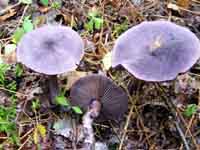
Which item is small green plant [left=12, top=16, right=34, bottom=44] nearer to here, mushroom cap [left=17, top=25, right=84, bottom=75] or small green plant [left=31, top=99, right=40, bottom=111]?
mushroom cap [left=17, top=25, right=84, bottom=75]

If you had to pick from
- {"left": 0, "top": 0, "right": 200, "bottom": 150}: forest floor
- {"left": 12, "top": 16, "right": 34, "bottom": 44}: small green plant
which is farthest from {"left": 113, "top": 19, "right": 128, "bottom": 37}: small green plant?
{"left": 12, "top": 16, "right": 34, "bottom": 44}: small green plant

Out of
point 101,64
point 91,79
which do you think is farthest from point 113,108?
point 101,64

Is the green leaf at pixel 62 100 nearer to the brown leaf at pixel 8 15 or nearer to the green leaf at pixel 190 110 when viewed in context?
the green leaf at pixel 190 110

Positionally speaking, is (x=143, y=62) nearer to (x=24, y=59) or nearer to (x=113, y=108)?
(x=113, y=108)

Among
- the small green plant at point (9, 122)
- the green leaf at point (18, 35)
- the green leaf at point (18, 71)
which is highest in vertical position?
the green leaf at point (18, 35)

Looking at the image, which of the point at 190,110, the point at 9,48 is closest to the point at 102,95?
the point at 190,110

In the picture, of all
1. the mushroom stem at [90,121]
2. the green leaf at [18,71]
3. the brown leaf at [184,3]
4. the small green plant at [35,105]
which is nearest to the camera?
the mushroom stem at [90,121]

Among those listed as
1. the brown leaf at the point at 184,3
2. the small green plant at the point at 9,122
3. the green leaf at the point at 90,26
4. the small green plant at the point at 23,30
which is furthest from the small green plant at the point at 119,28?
the small green plant at the point at 9,122
